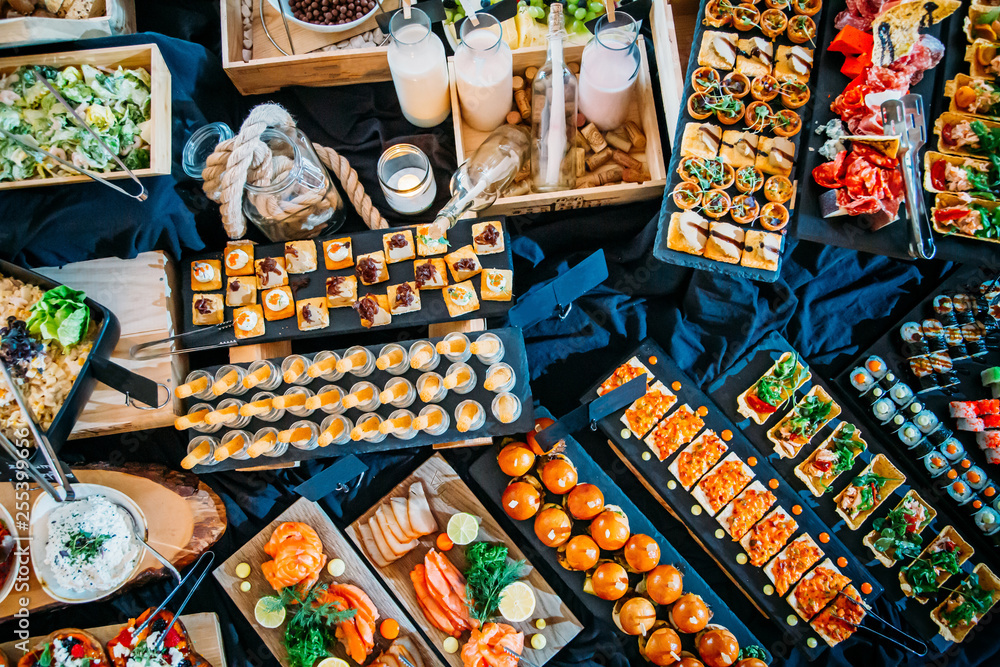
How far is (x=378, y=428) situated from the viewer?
1536 mm

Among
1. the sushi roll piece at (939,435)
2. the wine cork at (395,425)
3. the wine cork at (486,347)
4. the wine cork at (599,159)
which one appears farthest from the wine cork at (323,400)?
the sushi roll piece at (939,435)

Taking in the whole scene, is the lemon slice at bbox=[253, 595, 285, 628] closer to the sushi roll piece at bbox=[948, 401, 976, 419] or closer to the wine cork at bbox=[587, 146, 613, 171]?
the wine cork at bbox=[587, 146, 613, 171]

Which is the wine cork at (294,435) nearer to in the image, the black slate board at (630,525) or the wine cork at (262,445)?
the wine cork at (262,445)

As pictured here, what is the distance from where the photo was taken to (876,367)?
1.85 meters

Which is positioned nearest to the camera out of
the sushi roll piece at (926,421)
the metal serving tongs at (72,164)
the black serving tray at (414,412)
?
the metal serving tongs at (72,164)

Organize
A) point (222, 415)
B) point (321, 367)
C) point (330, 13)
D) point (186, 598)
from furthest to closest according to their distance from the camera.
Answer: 1. point (330, 13)
2. point (186, 598)
3. point (321, 367)
4. point (222, 415)

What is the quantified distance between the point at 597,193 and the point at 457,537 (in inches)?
42.5

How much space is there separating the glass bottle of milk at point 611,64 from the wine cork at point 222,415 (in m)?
1.31

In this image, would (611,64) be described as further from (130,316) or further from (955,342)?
(130,316)

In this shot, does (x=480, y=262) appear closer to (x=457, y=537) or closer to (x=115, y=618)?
(x=457, y=537)

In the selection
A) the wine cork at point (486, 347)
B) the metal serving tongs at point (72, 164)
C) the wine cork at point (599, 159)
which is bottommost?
the wine cork at point (486, 347)

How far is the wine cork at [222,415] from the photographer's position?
1460 millimetres

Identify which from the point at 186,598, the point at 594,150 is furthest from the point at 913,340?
the point at 186,598

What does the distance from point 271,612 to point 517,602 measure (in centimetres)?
71
